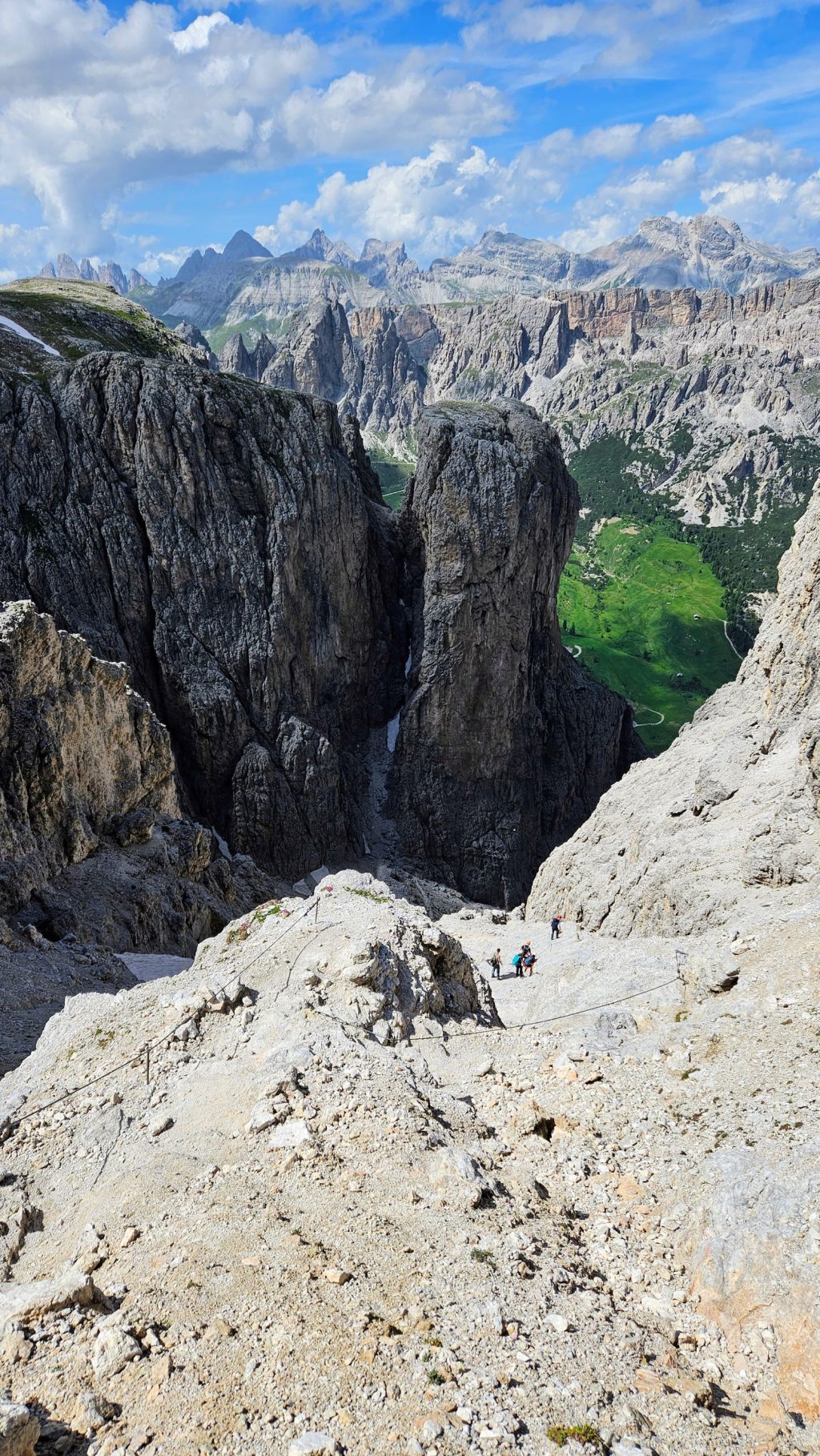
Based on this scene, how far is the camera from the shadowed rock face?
6988 cm

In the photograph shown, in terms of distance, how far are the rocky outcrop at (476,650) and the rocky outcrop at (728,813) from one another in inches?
1186

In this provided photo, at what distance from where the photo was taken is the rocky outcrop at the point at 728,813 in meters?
32.2

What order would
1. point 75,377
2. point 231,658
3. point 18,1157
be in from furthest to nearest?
point 231,658 → point 75,377 → point 18,1157

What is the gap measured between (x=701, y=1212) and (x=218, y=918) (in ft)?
133

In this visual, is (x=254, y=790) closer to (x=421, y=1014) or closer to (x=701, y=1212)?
(x=421, y=1014)

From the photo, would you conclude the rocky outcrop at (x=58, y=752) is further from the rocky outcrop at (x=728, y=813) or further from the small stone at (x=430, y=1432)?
the small stone at (x=430, y=1432)

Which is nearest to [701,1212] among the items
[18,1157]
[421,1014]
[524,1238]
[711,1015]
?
[524,1238]

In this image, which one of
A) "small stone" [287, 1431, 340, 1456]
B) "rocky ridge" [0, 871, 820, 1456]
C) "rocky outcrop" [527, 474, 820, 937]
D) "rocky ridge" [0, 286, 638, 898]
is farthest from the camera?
"rocky ridge" [0, 286, 638, 898]

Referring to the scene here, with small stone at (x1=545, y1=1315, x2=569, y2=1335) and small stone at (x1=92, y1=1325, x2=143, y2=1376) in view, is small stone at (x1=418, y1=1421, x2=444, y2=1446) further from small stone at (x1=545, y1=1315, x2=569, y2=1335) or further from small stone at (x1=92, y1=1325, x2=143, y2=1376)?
small stone at (x1=92, y1=1325, x2=143, y2=1376)

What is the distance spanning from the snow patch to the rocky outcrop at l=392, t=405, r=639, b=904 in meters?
37.6

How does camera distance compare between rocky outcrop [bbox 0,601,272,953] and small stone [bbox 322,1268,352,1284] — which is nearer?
small stone [bbox 322,1268,352,1284]

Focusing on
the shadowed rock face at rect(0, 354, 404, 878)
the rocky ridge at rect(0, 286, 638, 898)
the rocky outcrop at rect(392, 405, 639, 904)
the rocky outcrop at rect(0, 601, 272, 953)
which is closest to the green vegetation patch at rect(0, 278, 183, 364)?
the rocky ridge at rect(0, 286, 638, 898)

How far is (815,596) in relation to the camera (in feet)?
135

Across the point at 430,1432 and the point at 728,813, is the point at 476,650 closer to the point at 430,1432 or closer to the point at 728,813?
the point at 728,813
